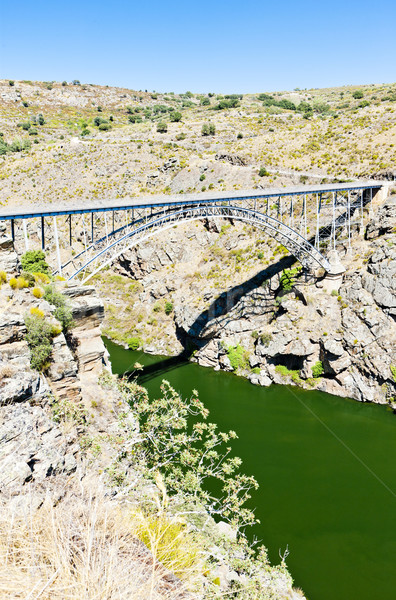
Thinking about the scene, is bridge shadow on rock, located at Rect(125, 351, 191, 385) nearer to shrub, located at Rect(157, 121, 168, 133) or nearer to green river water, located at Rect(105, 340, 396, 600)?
green river water, located at Rect(105, 340, 396, 600)

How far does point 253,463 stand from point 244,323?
14.0 metres

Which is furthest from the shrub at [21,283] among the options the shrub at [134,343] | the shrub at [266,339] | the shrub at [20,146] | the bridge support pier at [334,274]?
the shrub at [20,146]

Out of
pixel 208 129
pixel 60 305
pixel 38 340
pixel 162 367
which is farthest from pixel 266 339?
pixel 208 129

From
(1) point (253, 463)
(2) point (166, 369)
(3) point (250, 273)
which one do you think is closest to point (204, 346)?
(2) point (166, 369)

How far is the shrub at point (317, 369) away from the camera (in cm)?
2753

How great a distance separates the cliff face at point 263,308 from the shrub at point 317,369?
2.8 inches

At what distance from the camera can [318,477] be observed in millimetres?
18594

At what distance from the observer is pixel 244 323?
3192 cm

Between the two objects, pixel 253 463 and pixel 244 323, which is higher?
pixel 244 323

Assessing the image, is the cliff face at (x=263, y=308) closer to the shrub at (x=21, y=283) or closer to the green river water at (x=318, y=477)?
the green river water at (x=318, y=477)

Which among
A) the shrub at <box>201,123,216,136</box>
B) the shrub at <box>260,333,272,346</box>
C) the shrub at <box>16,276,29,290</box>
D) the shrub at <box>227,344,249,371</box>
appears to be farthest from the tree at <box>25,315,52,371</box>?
the shrub at <box>201,123,216,136</box>

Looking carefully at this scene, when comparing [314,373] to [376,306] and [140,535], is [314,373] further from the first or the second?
[140,535]

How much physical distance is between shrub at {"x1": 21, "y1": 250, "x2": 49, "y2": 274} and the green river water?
37.5 feet

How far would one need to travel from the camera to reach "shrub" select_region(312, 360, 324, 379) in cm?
2753
